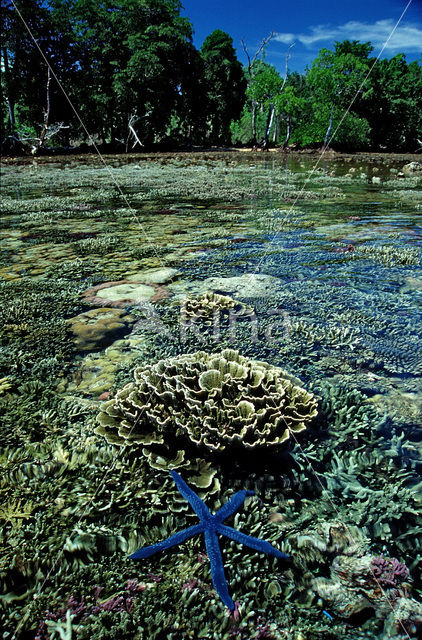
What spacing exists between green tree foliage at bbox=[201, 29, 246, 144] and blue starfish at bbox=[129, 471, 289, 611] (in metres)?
68.7

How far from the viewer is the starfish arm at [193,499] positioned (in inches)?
90.0

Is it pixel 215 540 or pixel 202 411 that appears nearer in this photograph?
pixel 215 540

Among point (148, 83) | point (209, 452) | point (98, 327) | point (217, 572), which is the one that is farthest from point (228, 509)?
point (148, 83)

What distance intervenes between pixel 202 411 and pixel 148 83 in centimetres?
5515

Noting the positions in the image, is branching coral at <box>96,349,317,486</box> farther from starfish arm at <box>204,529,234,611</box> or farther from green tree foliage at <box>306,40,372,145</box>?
green tree foliage at <box>306,40,372,145</box>

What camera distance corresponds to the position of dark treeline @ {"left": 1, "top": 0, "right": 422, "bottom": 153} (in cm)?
4325

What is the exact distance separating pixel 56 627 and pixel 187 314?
3908mm

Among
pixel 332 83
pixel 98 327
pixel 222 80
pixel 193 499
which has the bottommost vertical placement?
pixel 193 499

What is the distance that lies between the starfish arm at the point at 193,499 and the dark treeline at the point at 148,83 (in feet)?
139

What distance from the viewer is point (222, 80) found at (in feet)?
199

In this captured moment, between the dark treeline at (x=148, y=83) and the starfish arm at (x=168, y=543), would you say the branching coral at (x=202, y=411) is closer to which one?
the starfish arm at (x=168, y=543)

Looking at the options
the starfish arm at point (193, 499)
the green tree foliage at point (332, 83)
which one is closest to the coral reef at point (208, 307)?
the starfish arm at point (193, 499)

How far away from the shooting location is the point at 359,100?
59.6m

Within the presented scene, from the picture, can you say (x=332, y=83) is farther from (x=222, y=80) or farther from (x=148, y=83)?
(x=148, y=83)
